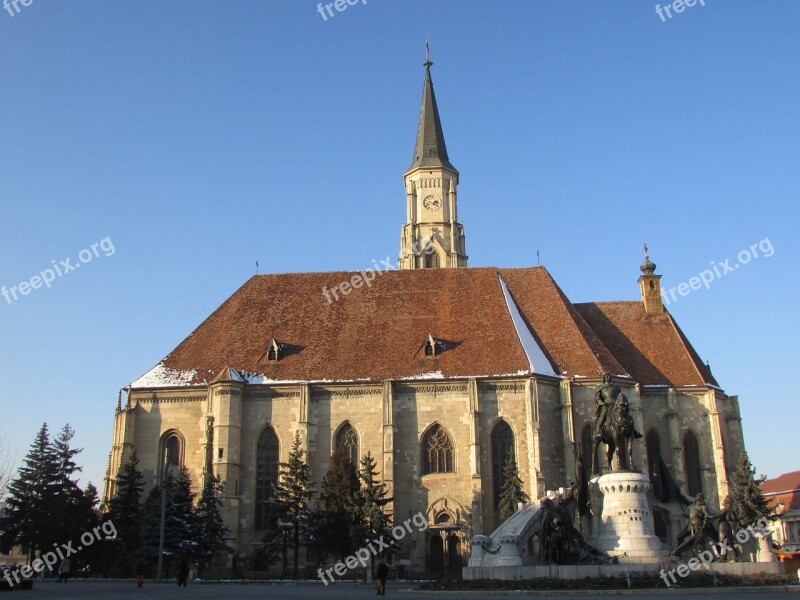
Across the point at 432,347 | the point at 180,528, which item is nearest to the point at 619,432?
the point at 180,528

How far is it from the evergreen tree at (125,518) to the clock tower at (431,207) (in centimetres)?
2710

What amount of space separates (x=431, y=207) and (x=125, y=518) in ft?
110

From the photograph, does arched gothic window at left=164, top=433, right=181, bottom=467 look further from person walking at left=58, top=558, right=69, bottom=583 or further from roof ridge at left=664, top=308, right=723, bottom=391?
roof ridge at left=664, top=308, right=723, bottom=391

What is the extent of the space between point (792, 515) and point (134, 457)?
2135 inches

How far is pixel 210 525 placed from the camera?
32.4 metres

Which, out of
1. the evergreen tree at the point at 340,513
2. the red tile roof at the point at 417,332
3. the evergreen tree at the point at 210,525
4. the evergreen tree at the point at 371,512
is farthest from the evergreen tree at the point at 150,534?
the evergreen tree at the point at 371,512

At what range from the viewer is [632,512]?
20391mm

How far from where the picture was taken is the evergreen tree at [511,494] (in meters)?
33.9

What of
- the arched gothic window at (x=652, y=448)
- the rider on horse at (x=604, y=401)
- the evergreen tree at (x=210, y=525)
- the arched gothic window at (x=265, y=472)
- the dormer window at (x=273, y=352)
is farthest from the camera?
the dormer window at (x=273, y=352)

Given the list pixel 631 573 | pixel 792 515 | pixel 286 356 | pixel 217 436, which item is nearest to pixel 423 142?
pixel 286 356

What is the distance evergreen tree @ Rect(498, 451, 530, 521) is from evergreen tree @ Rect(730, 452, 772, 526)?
34.0 feet

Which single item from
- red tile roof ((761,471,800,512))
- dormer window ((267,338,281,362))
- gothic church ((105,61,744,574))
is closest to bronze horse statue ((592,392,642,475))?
gothic church ((105,61,744,574))

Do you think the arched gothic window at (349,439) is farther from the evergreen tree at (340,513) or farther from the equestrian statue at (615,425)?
the equestrian statue at (615,425)

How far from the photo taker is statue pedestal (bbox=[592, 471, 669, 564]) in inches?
787
